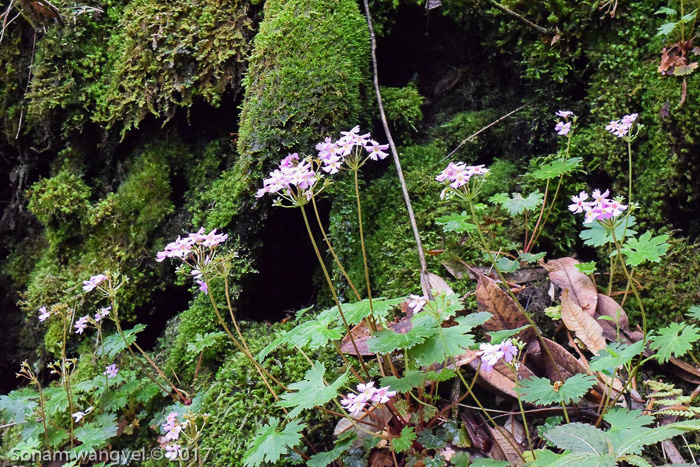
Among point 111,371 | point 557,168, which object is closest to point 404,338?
point 557,168

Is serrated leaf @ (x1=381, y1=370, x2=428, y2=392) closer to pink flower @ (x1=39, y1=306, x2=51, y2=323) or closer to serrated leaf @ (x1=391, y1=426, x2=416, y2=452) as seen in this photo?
serrated leaf @ (x1=391, y1=426, x2=416, y2=452)

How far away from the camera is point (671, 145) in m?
2.54

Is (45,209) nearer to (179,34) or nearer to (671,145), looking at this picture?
(179,34)

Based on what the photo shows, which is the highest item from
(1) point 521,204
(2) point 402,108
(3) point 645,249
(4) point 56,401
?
(2) point 402,108

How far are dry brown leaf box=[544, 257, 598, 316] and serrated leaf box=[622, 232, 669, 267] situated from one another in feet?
0.90

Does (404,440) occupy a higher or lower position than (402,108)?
lower

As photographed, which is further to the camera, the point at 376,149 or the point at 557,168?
the point at 557,168

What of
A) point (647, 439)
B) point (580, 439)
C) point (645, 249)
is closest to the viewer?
point (647, 439)

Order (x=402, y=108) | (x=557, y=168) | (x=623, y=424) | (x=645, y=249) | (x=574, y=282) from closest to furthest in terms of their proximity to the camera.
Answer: (x=623, y=424)
(x=645, y=249)
(x=574, y=282)
(x=557, y=168)
(x=402, y=108)

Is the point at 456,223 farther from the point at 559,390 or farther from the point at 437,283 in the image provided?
the point at 559,390

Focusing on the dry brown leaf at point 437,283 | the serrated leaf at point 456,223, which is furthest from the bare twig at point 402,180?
the serrated leaf at point 456,223

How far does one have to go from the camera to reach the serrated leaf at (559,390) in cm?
169

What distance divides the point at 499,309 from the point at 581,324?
351mm

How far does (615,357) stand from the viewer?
1.77 meters
